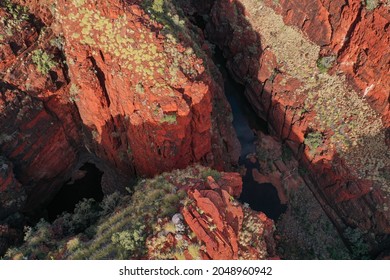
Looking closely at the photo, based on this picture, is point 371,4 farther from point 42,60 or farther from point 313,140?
point 42,60

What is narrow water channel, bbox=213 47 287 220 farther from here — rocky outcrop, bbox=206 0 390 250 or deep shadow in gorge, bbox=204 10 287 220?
rocky outcrop, bbox=206 0 390 250

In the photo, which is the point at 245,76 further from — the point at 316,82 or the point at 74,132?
the point at 74,132

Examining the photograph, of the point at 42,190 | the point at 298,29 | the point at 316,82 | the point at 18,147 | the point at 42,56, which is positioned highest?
the point at 298,29

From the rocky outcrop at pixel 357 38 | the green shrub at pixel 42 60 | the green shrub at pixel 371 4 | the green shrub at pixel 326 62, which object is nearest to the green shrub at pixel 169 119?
the green shrub at pixel 42 60

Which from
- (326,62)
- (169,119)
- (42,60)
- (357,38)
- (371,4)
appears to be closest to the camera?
(169,119)

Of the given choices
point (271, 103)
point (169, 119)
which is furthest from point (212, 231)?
point (271, 103)
